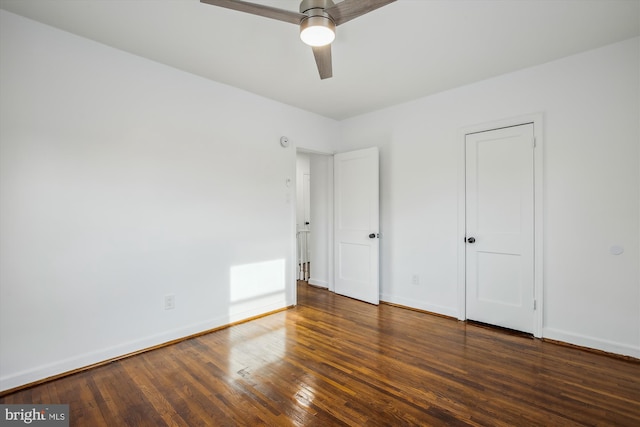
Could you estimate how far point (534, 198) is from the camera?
299cm

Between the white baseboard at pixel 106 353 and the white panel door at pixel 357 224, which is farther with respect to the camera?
the white panel door at pixel 357 224

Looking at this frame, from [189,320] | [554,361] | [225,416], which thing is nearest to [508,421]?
[554,361]

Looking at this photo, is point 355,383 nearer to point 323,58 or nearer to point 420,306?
point 420,306

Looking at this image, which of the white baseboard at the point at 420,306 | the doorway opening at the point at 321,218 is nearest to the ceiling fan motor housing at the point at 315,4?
the doorway opening at the point at 321,218

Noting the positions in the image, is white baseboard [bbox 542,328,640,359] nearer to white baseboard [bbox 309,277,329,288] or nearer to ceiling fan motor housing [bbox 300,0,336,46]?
white baseboard [bbox 309,277,329,288]

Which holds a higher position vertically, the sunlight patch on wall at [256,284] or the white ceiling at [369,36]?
the white ceiling at [369,36]

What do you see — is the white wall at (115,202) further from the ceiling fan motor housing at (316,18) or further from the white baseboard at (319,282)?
the ceiling fan motor housing at (316,18)

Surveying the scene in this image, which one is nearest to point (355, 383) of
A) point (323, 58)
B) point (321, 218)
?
point (323, 58)

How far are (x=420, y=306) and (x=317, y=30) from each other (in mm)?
3246

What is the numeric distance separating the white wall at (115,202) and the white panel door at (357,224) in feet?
4.09

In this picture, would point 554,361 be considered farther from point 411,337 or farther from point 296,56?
point 296,56

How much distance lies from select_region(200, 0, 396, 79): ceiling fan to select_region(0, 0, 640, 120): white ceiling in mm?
346

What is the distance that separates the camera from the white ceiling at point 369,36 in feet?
6.88

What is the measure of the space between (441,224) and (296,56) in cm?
242
